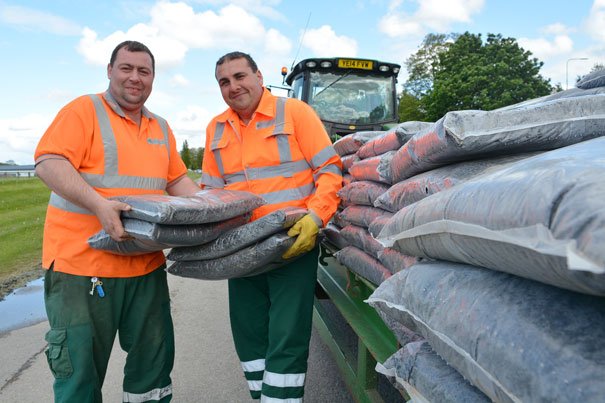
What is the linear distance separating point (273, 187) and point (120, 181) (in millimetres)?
851

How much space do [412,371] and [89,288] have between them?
1715 millimetres

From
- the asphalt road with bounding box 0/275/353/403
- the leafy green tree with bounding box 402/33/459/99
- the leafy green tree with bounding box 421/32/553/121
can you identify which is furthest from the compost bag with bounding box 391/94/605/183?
the leafy green tree with bounding box 402/33/459/99

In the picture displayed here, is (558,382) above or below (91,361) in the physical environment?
above

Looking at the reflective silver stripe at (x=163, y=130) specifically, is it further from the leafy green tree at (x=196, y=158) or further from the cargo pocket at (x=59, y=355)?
the leafy green tree at (x=196, y=158)

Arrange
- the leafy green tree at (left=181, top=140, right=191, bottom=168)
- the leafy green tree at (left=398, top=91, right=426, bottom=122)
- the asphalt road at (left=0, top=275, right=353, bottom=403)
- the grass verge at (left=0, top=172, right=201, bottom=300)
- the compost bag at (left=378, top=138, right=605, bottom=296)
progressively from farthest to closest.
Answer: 1. the leafy green tree at (left=181, top=140, right=191, bottom=168)
2. the leafy green tree at (left=398, top=91, right=426, bottom=122)
3. the grass verge at (left=0, top=172, right=201, bottom=300)
4. the asphalt road at (left=0, top=275, right=353, bottom=403)
5. the compost bag at (left=378, top=138, right=605, bottom=296)

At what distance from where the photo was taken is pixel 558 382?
2.74 ft

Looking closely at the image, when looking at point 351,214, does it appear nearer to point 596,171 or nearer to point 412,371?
point 412,371

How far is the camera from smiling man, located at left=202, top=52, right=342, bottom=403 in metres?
2.63

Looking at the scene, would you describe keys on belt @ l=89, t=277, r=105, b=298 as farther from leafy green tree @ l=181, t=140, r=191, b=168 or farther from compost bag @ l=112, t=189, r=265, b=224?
leafy green tree @ l=181, t=140, r=191, b=168

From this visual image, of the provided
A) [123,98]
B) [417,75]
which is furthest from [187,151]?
[123,98]

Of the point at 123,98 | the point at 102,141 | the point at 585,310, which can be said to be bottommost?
the point at 585,310

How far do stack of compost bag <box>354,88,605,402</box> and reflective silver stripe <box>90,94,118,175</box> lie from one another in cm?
151

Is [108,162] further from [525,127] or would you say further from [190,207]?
[525,127]

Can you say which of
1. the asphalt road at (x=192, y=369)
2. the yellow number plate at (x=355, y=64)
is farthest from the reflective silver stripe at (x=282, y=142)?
the yellow number plate at (x=355, y=64)
